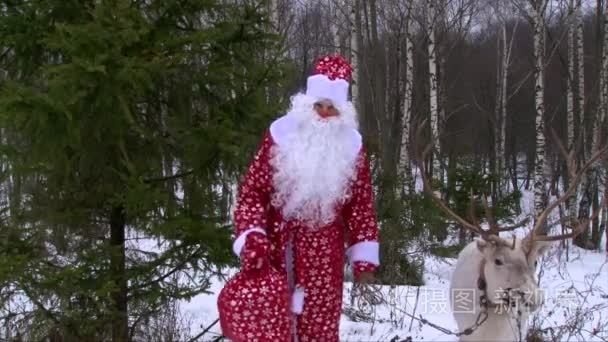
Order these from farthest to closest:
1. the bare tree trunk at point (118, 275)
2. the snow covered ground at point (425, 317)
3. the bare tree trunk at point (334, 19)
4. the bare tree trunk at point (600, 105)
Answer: the bare tree trunk at point (334, 19), the bare tree trunk at point (600, 105), the snow covered ground at point (425, 317), the bare tree trunk at point (118, 275)

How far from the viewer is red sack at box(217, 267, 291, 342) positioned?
2875 millimetres

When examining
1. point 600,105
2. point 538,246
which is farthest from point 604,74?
point 538,246

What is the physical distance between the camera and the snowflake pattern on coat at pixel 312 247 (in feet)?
10.3

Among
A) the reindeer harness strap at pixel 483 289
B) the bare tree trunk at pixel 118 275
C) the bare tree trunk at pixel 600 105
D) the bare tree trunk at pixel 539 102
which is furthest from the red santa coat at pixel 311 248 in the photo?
the bare tree trunk at pixel 539 102

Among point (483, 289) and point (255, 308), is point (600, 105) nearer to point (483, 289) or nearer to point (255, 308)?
point (483, 289)

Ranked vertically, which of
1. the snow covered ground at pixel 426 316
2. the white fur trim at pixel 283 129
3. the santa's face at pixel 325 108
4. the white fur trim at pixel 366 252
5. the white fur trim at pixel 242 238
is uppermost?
the santa's face at pixel 325 108

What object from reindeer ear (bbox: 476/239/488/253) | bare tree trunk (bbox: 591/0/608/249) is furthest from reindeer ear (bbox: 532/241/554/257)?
bare tree trunk (bbox: 591/0/608/249)

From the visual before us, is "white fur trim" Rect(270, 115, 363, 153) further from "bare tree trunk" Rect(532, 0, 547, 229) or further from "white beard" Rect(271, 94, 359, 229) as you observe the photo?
"bare tree trunk" Rect(532, 0, 547, 229)

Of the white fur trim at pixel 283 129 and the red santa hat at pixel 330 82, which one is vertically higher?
the red santa hat at pixel 330 82

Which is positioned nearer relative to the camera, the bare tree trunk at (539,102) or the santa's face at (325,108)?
the santa's face at (325,108)

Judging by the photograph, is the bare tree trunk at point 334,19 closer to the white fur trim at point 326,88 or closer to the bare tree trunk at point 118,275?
the bare tree trunk at point 118,275

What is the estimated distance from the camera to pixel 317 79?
3146mm

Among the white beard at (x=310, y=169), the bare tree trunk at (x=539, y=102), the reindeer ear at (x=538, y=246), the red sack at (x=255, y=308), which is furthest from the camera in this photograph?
the bare tree trunk at (x=539, y=102)

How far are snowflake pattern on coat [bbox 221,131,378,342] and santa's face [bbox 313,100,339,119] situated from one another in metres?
0.31
